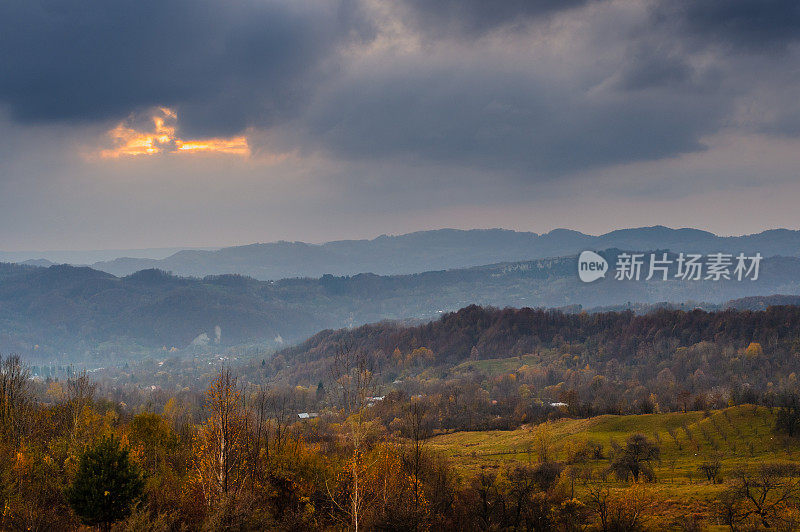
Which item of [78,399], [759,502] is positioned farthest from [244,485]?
[759,502]

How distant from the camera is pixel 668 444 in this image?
Result: 104625mm

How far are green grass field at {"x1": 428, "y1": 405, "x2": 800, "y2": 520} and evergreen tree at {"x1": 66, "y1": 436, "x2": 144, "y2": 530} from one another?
50991mm

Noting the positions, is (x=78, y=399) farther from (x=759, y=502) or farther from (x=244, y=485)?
(x=759, y=502)

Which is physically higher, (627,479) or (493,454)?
(627,479)

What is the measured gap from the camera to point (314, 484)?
1890 inches

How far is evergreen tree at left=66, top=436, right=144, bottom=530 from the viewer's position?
30625 mm

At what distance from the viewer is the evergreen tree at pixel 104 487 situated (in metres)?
30.6

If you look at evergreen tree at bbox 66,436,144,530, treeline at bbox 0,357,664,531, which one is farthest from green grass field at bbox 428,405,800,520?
evergreen tree at bbox 66,436,144,530

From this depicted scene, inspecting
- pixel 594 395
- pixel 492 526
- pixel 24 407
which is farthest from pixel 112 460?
pixel 594 395

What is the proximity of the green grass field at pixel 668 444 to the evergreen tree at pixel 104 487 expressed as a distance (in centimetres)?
5099

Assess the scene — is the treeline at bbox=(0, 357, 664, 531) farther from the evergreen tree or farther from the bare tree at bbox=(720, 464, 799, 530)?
the bare tree at bbox=(720, 464, 799, 530)

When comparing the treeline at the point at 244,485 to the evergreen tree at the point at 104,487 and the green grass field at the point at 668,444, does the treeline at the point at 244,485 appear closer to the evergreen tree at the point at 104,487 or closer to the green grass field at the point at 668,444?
the evergreen tree at the point at 104,487

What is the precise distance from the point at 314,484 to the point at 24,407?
41.0 meters

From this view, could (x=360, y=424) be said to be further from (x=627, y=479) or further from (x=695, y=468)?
(x=695, y=468)
